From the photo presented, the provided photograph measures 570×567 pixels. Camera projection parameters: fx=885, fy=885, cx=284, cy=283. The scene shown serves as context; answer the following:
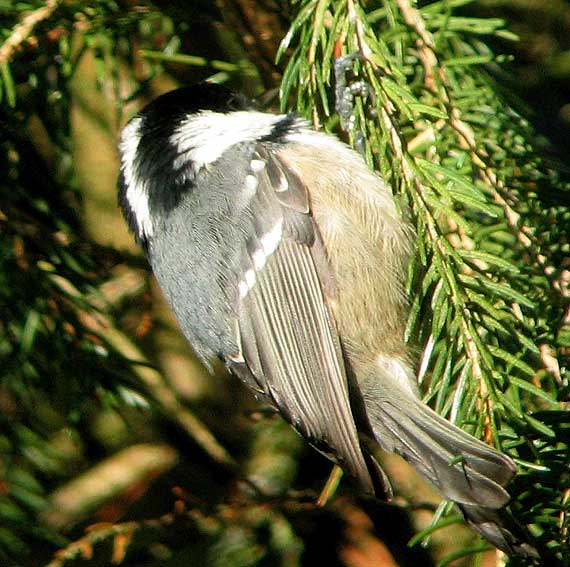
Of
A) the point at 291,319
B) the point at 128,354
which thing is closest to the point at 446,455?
the point at 291,319

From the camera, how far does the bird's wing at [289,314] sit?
104cm

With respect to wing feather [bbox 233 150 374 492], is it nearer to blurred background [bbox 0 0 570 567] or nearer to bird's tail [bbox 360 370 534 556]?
bird's tail [bbox 360 370 534 556]

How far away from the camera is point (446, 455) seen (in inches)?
35.5

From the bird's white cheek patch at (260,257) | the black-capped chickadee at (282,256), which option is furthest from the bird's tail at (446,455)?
the bird's white cheek patch at (260,257)

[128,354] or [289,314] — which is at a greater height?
[289,314]

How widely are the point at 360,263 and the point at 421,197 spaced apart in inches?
11.7

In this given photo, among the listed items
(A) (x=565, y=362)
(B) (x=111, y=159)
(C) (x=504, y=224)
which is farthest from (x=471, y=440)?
(B) (x=111, y=159)

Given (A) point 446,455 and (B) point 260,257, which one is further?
(B) point 260,257

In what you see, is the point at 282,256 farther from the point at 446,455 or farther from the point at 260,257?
the point at 446,455

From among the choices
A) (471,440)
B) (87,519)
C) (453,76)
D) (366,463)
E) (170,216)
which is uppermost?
(453,76)

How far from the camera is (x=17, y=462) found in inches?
44.6

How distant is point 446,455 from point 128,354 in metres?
0.59

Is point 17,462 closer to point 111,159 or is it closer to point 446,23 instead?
point 111,159

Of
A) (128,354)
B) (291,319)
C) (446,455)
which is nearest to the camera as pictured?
(446,455)
